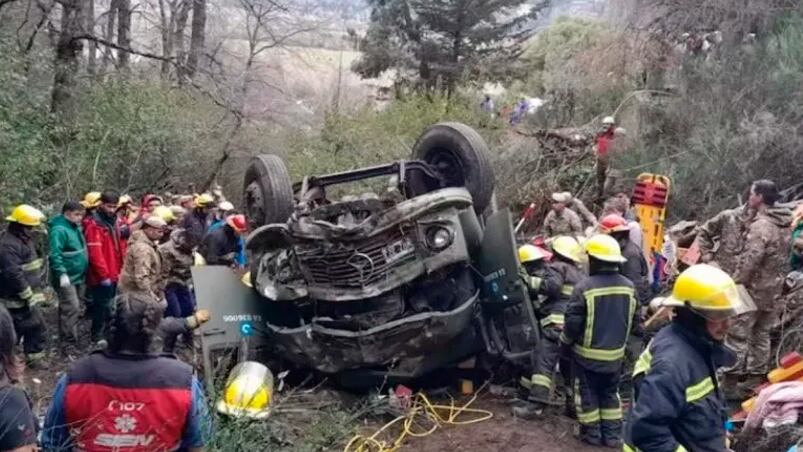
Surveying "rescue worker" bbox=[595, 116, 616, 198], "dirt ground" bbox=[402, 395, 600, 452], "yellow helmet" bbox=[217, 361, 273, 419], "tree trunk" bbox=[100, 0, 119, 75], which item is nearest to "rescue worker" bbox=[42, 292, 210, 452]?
"yellow helmet" bbox=[217, 361, 273, 419]

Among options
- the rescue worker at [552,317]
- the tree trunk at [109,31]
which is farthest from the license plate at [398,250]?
the tree trunk at [109,31]

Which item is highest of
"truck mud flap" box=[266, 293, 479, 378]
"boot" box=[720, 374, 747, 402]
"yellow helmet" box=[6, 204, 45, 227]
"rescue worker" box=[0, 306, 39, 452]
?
"yellow helmet" box=[6, 204, 45, 227]

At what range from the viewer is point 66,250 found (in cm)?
711

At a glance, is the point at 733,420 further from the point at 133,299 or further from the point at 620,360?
the point at 133,299

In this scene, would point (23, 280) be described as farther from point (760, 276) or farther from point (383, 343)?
point (760, 276)

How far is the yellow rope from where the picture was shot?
17.7ft

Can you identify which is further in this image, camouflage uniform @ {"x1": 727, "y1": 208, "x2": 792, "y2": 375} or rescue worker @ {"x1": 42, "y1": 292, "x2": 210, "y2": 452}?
camouflage uniform @ {"x1": 727, "y1": 208, "x2": 792, "y2": 375}

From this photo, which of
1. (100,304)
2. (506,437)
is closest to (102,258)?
(100,304)

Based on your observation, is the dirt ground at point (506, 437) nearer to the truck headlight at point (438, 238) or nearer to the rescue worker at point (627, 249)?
the truck headlight at point (438, 238)

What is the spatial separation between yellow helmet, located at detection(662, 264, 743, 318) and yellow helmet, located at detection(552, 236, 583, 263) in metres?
3.08

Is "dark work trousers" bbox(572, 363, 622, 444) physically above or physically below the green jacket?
below

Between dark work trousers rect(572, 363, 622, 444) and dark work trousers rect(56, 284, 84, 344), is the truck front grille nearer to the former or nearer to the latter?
dark work trousers rect(572, 363, 622, 444)

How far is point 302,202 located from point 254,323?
1.14 metres

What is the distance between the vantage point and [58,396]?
284cm
